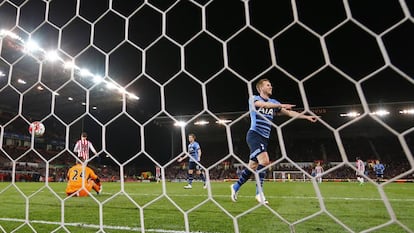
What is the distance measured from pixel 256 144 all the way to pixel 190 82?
34.9 ft

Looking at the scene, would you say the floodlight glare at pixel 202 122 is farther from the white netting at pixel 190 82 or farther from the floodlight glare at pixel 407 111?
the floodlight glare at pixel 407 111

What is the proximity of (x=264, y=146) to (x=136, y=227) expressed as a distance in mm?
1522

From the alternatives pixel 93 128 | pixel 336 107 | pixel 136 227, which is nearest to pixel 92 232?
pixel 136 227

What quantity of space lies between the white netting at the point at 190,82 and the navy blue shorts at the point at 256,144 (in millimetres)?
593

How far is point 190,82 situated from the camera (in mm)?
13547

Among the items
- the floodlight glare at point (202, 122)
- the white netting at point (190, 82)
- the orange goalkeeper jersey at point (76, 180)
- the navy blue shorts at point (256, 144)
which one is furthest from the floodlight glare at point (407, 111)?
the orange goalkeeper jersey at point (76, 180)

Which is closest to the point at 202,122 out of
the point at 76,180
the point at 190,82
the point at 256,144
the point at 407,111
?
the point at 190,82

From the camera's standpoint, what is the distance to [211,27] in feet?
23.0

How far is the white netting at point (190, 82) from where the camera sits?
150cm

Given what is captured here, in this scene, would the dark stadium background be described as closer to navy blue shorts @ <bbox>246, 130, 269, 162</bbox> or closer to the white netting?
the white netting

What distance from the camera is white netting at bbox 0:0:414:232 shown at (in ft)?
4.91

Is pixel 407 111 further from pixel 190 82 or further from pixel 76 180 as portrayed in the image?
pixel 76 180

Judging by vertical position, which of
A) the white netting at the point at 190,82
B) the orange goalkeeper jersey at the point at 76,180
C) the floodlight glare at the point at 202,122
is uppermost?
the floodlight glare at the point at 202,122

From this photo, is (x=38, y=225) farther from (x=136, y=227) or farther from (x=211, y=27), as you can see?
(x=211, y=27)
